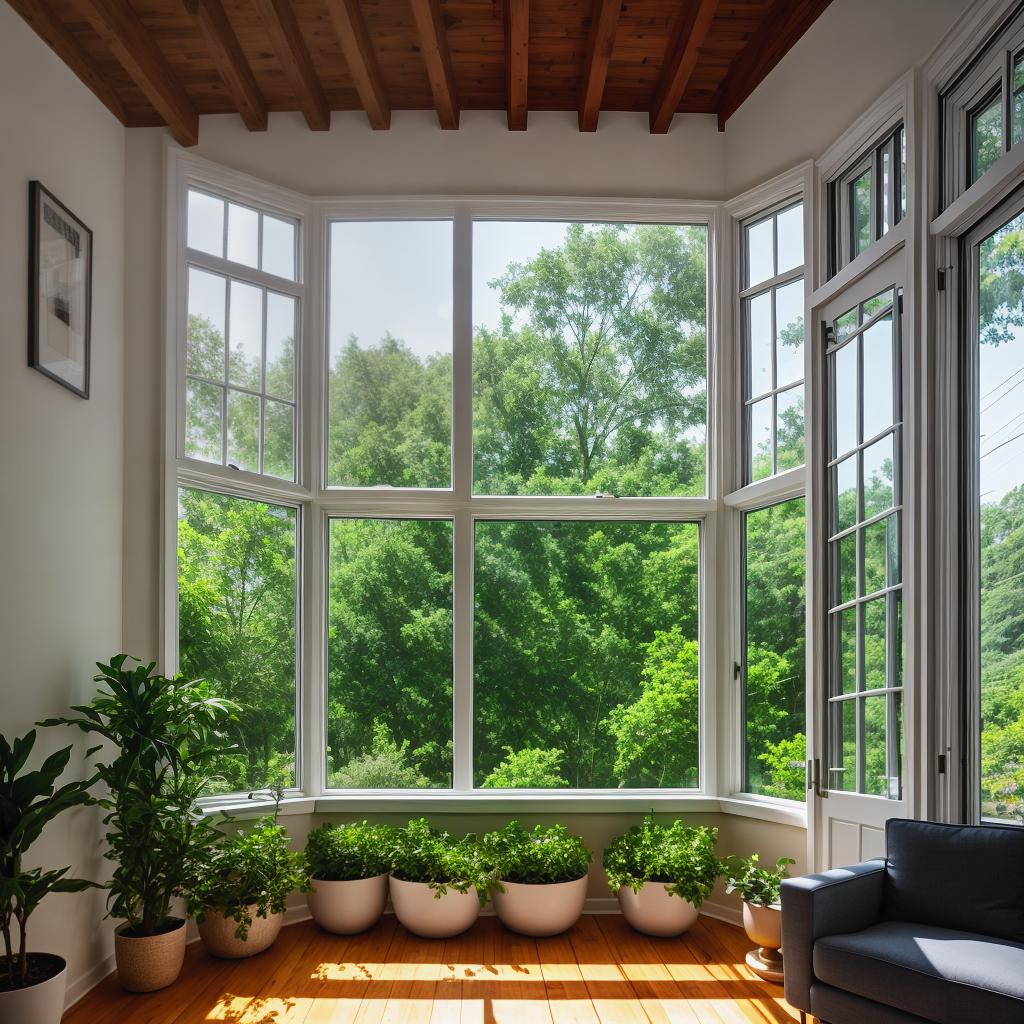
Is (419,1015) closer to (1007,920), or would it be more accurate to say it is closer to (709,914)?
(709,914)

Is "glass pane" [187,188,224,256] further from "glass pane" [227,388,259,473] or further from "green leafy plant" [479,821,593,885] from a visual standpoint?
"green leafy plant" [479,821,593,885]

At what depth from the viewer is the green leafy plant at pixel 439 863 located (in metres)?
4.24

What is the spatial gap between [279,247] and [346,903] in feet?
10.6

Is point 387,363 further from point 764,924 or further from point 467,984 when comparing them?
point 764,924

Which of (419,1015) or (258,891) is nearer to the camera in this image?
(419,1015)

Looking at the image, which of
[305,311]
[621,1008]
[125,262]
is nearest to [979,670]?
[621,1008]

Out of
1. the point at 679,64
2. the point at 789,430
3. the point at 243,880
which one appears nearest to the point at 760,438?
the point at 789,430

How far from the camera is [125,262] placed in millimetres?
4461

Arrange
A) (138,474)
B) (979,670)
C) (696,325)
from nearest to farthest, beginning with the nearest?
(979,670) → (138,474) → (696,325)

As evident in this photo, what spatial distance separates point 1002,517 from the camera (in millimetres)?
2984

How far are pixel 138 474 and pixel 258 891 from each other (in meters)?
1.95

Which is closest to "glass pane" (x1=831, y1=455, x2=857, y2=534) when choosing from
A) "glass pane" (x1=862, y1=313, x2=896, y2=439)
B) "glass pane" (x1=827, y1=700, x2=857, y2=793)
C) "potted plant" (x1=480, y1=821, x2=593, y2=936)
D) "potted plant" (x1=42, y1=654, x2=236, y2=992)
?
"glass pane" (x1=862, y1=313, x2=896, y2=439)

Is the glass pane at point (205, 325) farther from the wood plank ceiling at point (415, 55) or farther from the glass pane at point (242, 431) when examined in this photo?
the wood plank ceiling at point (415, 55)

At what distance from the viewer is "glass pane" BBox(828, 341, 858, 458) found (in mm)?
3926
